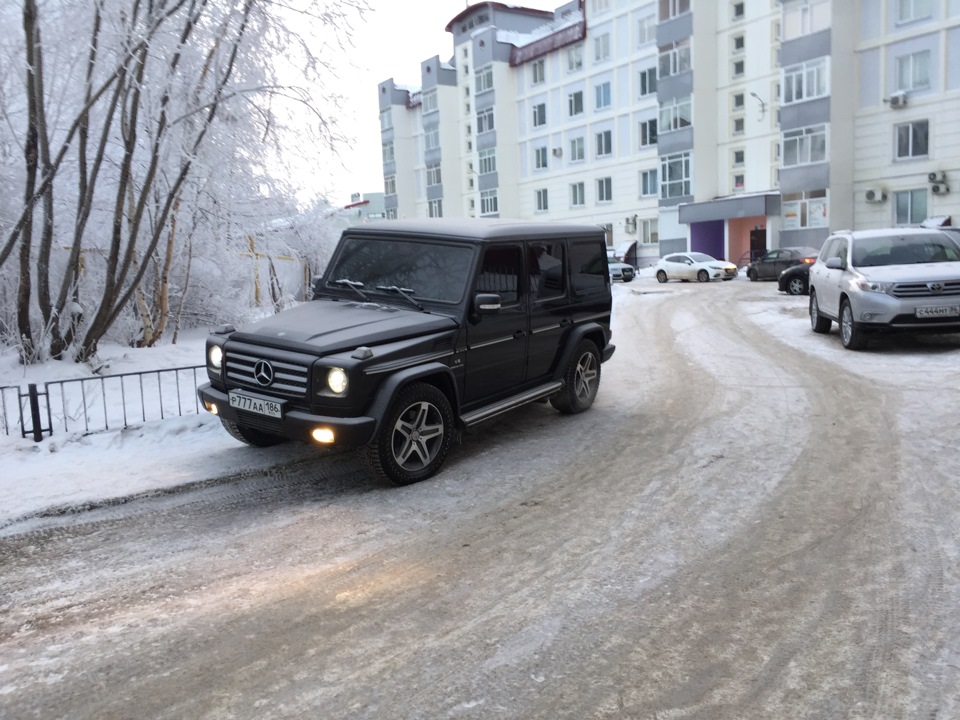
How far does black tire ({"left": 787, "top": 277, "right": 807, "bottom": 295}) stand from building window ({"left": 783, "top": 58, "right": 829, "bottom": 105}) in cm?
1489

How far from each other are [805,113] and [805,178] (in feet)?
8.95

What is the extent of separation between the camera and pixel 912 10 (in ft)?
104

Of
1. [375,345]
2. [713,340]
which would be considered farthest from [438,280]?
[713,340]

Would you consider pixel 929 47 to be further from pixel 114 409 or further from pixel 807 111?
pixel 114 409

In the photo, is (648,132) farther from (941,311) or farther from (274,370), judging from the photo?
(274,370)

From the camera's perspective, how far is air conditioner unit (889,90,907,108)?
105 feet

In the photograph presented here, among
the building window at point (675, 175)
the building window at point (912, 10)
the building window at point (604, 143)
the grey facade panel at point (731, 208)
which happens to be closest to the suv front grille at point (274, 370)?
the building window at point (912, 10)

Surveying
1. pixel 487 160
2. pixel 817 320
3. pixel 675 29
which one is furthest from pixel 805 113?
pixel 487 160

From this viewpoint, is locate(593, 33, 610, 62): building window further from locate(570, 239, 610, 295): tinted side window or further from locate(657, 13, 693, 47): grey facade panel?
locate(570, 239, 610, 295): tinted side window

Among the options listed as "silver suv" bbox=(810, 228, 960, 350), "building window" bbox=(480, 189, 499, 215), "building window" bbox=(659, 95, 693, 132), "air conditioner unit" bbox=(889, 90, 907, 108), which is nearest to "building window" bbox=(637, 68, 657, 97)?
"building window" bbox=(659, 95, 693, 132)

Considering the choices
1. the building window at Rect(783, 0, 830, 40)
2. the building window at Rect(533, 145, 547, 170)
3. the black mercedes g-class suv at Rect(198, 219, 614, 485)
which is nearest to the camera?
the black mercedes g-class suv at Rect(198, 219, 614, 485)

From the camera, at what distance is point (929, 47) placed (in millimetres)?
31391

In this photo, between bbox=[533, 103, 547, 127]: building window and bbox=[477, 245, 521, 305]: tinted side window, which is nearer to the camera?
bbox=[477, 245, 521, 305]: tinted side window

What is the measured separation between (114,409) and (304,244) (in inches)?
448
